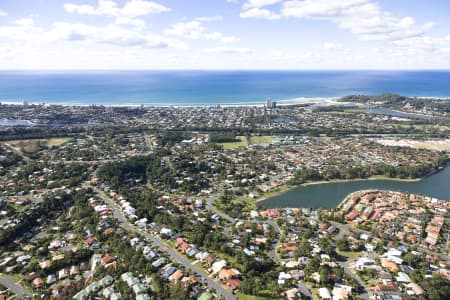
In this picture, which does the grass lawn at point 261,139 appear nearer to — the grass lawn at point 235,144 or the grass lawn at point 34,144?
the grass lawn at point 235,144

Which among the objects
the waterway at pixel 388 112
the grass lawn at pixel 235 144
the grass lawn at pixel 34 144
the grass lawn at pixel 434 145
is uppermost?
the waterway at pixel 388 112

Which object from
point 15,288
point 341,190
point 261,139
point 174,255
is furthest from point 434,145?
point 15,288

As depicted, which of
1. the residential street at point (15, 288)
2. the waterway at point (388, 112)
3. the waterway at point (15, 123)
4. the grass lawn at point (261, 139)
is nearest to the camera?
the residential street at point (15, 288)

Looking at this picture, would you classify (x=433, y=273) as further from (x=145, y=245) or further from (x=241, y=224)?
(x=145, y=245)

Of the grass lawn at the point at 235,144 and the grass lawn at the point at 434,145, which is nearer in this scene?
the grass lawn at the point at 434,145

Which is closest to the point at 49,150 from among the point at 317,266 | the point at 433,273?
the point at 317,266

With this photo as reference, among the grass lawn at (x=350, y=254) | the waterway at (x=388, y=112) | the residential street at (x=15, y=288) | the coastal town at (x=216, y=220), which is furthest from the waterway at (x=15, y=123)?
the waterway at (x=388, y=112)

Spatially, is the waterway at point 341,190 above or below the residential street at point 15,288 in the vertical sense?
above
